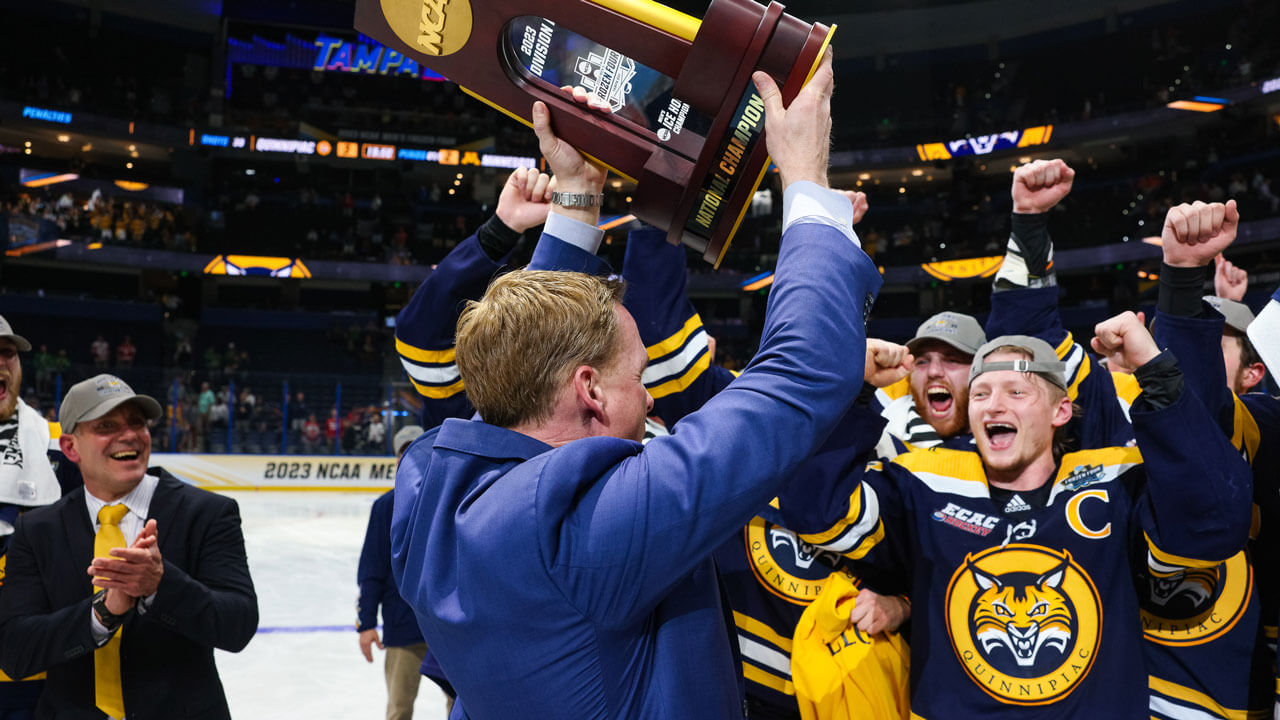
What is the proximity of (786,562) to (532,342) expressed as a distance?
5.42 ft

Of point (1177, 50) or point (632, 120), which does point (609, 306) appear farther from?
point (1177, 50)

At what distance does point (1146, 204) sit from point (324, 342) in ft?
72.1

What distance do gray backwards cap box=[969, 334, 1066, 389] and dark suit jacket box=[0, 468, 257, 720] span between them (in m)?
2.11

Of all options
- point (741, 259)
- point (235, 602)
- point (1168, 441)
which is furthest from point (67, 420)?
point (741, 259)

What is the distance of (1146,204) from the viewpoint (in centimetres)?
2283

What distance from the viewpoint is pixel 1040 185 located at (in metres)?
2.51

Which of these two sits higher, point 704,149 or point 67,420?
point 704,149

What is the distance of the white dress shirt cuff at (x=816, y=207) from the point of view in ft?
3.93

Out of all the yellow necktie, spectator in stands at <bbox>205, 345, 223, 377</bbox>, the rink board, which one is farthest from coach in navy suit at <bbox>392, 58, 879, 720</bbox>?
spectator in stands at <bbox>205, 345, 223, 377</bbox>

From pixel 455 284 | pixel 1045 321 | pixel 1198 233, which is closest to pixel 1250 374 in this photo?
pixel 1045 321

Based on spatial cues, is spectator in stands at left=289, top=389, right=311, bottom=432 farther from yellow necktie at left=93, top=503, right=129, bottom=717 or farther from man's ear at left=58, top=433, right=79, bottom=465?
yellow necktie at left=93, top=503, right=129, bottom=717

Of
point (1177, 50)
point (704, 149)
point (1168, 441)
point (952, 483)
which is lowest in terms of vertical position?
point (952, 483)

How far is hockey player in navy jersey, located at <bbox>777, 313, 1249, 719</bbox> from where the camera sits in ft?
6.27

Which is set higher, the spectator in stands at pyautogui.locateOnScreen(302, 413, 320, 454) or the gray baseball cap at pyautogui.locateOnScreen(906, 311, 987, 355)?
the gray baseball cap at pyautogui.locateOnScreen(906, 311, 987, 355)
